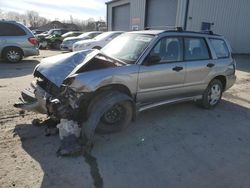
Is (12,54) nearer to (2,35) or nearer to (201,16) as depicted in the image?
(2,35)

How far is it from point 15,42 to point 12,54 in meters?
0.59

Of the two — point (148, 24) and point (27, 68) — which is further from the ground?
point (148, 24)

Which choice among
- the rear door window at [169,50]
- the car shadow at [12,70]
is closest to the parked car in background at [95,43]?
the car shadow at [12,70]

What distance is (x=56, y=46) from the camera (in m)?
21.4

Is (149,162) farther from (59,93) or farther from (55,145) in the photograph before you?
(59,93)

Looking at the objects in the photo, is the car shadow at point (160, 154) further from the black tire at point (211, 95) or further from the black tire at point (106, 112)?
the black tire at point (211, 95)

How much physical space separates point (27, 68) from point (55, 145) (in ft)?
23.4

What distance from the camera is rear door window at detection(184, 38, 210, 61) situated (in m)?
5.29

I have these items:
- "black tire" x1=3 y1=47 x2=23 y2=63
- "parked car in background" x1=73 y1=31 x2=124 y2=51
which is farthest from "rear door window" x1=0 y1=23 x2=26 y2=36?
"parked car in background" x1=73 y1=31 x2=124 y2=51

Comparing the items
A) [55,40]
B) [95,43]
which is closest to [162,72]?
[95,43]

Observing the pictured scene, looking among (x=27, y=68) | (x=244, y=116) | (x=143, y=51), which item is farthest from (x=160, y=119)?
(x=27, y=68)

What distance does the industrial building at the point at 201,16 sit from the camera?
17.1 metres

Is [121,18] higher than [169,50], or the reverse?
[121,18]

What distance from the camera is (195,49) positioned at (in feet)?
18.1
